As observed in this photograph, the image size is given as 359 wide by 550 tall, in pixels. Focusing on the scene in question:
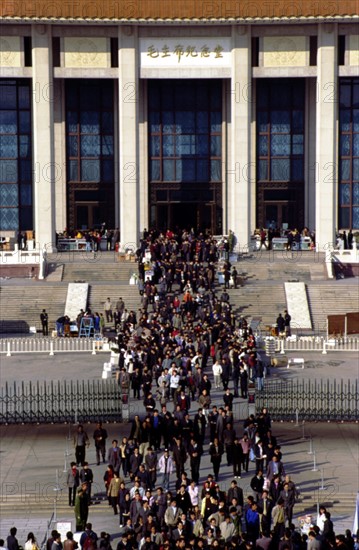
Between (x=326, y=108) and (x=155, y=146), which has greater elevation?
(x=326, y=108)

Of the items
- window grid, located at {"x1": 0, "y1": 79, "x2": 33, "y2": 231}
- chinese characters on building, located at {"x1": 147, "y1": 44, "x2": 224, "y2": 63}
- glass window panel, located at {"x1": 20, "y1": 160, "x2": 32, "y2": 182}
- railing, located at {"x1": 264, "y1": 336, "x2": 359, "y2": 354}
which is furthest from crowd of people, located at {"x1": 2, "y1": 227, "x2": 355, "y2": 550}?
glass window panel, located at {"x1": 20, "y1": 160, "x2": 32, "y2": 182}

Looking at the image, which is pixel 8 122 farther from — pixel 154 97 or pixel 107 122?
pixel 154 97

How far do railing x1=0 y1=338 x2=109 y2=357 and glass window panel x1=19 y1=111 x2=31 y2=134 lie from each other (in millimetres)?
22846

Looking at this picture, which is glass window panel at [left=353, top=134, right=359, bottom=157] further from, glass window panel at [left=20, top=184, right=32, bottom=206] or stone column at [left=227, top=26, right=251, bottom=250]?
glass window panel at [left=20, top=184, right=32, bottom=206]

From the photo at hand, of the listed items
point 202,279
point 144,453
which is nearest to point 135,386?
point 144,453

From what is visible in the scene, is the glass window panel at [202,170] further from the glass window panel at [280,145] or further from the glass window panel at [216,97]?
the glass window panel at [280,145]

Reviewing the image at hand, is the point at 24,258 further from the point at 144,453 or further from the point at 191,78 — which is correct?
the point at 144,453

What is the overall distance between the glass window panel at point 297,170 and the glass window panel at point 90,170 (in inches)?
437

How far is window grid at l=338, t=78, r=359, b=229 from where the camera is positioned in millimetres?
76812

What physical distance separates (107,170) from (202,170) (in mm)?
5440

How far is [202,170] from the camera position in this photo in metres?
80.8

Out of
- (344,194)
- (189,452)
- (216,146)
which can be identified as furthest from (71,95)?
(189,452)

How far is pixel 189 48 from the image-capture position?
74.1 meters

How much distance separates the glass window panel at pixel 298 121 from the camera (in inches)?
3127
